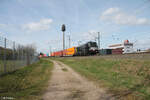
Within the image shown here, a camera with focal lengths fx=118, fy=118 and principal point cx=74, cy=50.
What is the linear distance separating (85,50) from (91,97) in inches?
1208

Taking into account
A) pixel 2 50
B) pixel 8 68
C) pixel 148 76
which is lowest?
pixel 148 76

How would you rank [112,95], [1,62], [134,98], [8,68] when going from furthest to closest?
1. [8,68]
2. [1,62]
3. [112,95]
4. [134,98]

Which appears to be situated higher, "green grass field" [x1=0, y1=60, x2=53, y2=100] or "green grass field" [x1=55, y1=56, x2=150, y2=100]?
"green grass field" [x1=0, y1=60, x2=53, y2=100]

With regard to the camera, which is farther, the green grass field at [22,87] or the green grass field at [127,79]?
the green grass field at [127,79]

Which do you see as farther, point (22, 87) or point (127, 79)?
point (127, 79)

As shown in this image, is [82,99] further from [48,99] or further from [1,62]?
[1,62]

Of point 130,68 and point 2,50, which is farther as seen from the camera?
point 130,68

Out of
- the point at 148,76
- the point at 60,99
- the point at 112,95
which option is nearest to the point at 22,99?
the point at 60,99

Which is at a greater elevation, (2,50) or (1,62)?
(2,50)

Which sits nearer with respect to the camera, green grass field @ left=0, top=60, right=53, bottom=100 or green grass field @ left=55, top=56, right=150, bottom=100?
green grass field @ left=0, top=60, right=53, bottom=100

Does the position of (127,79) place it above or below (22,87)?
below

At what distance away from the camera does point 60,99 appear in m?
4.29

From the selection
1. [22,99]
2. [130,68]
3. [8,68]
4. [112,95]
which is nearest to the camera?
[22,99]

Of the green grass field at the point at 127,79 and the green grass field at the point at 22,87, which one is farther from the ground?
the green grass field at the point at 22,87
